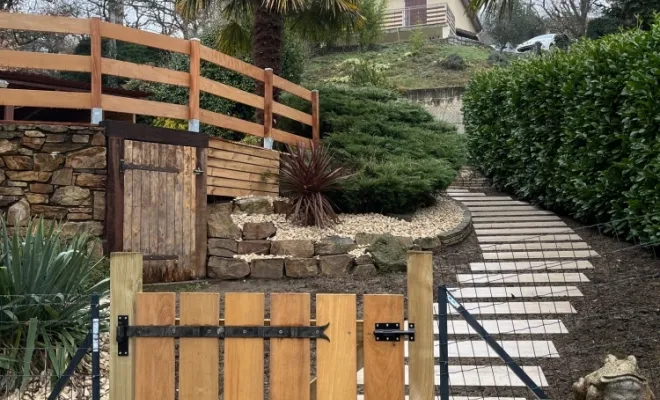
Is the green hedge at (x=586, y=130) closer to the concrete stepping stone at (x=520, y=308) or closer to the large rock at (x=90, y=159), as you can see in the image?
the concrete stepping stone at (x=520, y=308)

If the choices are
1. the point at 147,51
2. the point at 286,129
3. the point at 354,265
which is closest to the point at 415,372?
the point at 354,265

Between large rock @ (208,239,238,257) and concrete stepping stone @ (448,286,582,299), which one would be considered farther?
large rock @ (208,239,238,257)

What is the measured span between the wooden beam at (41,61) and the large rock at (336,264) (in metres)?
3.30

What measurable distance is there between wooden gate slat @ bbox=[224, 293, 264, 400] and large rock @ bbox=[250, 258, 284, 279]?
16.0 feet

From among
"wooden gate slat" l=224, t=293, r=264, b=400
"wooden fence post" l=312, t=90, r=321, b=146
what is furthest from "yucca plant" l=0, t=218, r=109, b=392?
"wooden fence post" l=312, t=90, r=321, b=146

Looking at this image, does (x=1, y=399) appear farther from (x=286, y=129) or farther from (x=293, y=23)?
(x=293, y=23)

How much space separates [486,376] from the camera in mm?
4906

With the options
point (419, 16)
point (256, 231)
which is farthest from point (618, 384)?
point (419, 16)

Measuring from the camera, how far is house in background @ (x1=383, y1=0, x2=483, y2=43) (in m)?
30.2

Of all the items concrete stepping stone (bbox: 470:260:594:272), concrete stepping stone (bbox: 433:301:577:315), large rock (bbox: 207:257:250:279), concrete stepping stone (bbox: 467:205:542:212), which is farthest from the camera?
concrete stepping stone (bbox: 467:205:542:212)

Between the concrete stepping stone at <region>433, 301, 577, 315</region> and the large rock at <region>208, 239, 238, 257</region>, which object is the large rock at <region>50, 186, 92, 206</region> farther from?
the concrete stepping stone at <region>433, 301, 577, 315</region>

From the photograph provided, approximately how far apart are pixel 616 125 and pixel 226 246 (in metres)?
4.70

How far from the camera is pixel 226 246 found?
812 centimetres

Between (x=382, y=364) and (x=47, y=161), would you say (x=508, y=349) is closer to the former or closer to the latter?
(x=382, y=364)
